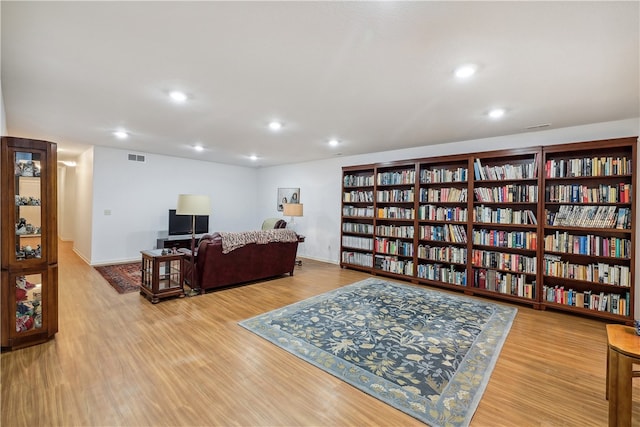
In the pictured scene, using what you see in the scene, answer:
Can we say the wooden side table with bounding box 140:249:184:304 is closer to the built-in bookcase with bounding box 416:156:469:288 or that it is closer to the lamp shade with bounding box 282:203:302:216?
the lamp shade with bounding box 282:203:302:216

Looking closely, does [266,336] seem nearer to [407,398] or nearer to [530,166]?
[407,398]

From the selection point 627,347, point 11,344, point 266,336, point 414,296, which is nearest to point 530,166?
point 414,296

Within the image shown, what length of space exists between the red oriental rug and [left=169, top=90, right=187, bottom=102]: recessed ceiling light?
9.33ft

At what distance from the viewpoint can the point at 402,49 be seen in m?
2.01

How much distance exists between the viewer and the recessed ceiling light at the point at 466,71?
87.3 inches

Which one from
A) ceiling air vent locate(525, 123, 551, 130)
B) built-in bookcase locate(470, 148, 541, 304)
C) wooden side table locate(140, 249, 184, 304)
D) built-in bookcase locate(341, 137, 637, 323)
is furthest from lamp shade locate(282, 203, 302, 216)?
ceiling air vent locate(525, 123, 551, 130)

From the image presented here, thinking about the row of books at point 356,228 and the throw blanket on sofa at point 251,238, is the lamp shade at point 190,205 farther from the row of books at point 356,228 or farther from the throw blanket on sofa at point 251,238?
the row of books at point 356,228

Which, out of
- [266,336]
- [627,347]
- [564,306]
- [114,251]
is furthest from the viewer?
[114,251]

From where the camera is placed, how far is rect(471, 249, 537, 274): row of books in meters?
3.85

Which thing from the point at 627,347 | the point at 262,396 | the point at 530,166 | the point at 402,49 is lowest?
the point at 262,396

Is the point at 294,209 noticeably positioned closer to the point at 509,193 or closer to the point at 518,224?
the point at 509,193

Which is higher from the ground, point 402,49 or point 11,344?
point 402,49

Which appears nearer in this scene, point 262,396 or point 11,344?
point 262,396

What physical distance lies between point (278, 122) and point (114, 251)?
4.77 meters
